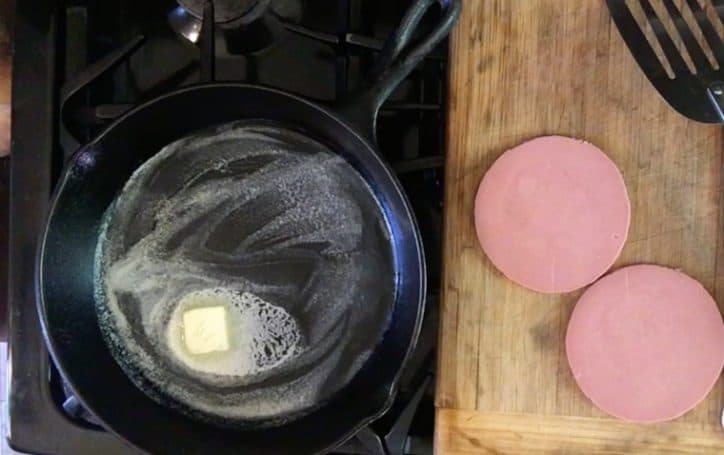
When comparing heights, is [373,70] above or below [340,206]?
above

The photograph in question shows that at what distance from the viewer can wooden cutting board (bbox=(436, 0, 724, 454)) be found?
601 mm

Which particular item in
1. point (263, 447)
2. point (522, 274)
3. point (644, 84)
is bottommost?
point (263, 447)

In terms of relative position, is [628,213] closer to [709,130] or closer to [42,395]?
[709,130]

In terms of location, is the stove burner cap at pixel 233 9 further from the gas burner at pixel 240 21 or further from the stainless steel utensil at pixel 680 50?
the stainless steel utensil at pixel 680 50

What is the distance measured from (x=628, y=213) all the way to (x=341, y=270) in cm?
20

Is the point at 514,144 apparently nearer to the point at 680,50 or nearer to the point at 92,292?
the point at 680,50

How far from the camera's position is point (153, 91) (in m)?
0.68

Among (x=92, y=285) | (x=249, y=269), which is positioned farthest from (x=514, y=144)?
(x=92, y=285)

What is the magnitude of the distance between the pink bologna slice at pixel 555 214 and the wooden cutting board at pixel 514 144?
12mm

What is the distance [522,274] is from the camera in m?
0.60

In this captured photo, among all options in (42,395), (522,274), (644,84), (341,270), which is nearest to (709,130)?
(644,84)

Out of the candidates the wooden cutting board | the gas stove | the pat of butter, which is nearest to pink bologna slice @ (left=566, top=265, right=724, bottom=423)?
the wooden cutting board

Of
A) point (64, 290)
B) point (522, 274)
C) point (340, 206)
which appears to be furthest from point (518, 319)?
point (64, 290)

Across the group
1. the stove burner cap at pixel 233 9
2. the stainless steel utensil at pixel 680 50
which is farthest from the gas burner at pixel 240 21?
the stainless steel utensil at pixel 680 50
